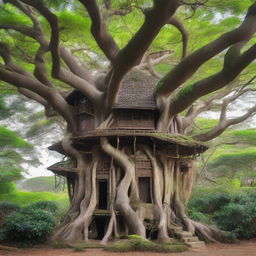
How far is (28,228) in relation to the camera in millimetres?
13570

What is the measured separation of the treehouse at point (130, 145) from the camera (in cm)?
1631

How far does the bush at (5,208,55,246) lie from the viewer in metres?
13.6

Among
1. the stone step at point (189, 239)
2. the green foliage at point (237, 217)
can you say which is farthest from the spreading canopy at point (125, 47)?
the stone step at point (189, 239)

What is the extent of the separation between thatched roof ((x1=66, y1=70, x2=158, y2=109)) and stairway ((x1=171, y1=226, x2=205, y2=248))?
649 cm

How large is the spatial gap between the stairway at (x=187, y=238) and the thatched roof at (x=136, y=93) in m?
6.49

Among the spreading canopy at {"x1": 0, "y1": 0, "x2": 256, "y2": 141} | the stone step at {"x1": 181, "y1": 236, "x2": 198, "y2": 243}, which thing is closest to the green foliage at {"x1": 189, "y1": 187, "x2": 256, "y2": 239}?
the stone step at {"x1": 181, "y1": 236, "x2": 198, "y2": 243}

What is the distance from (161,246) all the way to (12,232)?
6.25 meters

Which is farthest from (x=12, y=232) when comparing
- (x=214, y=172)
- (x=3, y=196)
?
(x=214, y=172)

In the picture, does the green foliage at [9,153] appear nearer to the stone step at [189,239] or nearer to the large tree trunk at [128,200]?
the large tree trunk at [128,200]

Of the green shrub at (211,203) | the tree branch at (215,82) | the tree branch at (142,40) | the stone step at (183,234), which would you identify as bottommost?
→ the stone step at (183,234)

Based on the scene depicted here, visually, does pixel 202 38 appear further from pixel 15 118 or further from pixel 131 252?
pixel 15 118

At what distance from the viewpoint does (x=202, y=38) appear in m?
21.1

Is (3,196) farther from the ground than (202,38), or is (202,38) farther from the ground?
(202,38)

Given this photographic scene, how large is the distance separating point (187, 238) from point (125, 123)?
6982mm
